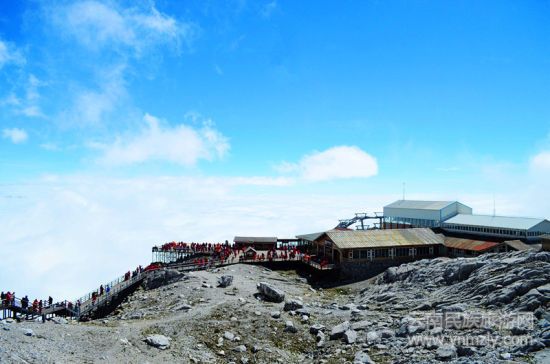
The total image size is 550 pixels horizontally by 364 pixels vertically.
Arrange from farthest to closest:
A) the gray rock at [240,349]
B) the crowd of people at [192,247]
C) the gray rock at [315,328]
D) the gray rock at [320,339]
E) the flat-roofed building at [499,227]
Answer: the crowd of people at [192,247] → the flat-roofed building at [499,227] → the gray rock at [315,328] → the gray rock at [320,339] → the gray rock at [240,349]

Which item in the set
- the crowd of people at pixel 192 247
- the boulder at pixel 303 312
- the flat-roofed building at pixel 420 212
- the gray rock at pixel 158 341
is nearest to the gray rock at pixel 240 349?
the gray rock at pixel 158 341

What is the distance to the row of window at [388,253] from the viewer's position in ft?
176

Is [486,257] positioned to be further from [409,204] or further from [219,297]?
[409,204]

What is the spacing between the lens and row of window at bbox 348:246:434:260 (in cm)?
5353

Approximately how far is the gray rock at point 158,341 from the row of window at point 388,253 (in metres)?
33.1

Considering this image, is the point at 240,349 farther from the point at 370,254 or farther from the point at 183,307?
the point at 370,254

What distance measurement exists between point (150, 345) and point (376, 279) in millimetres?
32680

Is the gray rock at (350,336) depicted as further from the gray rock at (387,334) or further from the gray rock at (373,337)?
the gray rock at (387,334)

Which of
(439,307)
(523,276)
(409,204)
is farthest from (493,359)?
(409,204)

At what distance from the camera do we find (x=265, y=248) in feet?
217

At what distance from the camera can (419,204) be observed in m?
80.2

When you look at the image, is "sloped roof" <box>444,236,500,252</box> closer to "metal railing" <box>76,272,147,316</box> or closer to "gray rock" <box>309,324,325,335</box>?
"gray rock" <box>309,324,325,335</box>

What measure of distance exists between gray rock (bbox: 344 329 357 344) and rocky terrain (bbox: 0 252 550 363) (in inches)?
3.5

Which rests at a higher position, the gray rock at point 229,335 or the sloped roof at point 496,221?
the sloped roof at point 496,221
